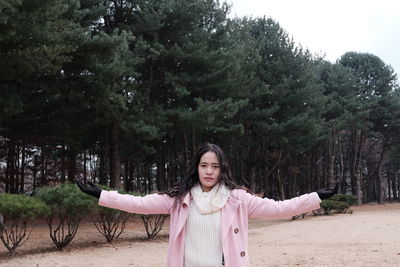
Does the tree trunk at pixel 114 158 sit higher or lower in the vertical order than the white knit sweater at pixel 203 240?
higher

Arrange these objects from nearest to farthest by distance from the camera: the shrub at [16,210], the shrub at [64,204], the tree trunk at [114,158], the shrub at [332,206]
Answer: the shrub at [16,210] → the shrub at [64,204] → the tree trunk at [114,158] → the shrub at [332,206]

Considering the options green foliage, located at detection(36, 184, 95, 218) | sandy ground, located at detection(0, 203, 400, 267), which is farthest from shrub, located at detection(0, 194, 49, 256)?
green foliage, located at detection(36, 184, 95, 218)

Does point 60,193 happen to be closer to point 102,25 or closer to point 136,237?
point 136,237

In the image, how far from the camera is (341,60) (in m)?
39.9

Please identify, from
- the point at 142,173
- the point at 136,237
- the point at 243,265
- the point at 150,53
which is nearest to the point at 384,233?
the point at 136,237

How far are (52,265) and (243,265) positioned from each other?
7244 millimetres

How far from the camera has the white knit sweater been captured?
2412mm

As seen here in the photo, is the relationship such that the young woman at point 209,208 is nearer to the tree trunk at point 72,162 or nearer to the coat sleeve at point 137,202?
the coat sleeve at point 137,202

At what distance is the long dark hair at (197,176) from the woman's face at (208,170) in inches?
0.9

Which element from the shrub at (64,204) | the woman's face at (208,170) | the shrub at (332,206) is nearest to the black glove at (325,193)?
the woman's face at (208,170)

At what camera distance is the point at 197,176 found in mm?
2729

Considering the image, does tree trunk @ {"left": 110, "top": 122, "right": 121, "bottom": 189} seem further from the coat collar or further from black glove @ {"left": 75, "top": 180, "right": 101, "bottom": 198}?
the coat collar

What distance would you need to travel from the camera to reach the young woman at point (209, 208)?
2424mm

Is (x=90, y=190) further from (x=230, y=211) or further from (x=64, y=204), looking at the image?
(x=64, y=204)
